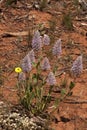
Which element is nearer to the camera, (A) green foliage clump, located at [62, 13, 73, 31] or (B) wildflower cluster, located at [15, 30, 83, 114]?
(B) wildflower cluster, located at [15, 30, 83, 114]

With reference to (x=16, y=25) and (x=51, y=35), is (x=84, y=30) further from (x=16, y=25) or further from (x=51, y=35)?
(x=16, y=25)

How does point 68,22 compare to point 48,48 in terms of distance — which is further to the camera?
point 68,22

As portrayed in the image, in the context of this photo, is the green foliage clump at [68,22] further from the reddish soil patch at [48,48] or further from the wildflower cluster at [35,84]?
the wildflower cluster at [35,84]

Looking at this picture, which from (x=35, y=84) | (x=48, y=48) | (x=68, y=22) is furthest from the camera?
(x=68, y=22)

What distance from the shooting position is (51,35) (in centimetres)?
695

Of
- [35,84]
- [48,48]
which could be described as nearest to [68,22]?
[48,48]

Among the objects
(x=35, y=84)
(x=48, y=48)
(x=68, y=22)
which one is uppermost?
(x=68, y=22)

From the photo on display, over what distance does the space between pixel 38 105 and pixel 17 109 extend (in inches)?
11.4

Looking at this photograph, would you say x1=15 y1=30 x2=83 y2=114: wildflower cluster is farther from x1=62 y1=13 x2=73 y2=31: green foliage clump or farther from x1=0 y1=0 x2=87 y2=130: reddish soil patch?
x1=62 y1=13 x2=73 y2=31: green foliage clump

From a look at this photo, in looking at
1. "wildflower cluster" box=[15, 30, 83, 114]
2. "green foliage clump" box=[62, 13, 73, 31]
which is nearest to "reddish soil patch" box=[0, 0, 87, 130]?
"green foliage clump" box=[62, 13, 73, 31]

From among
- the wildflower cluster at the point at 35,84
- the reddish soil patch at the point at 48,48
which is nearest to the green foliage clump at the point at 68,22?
the reddish soil patch at the point at 48,48

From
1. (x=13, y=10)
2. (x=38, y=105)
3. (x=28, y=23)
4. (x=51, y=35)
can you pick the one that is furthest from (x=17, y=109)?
(x=13, y=10)

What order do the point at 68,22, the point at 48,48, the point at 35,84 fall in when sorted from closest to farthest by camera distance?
1. the point at 35,84
2. the point at 48,48
3. the point at 68,22

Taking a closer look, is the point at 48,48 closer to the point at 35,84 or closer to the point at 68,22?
the point at 68,22
